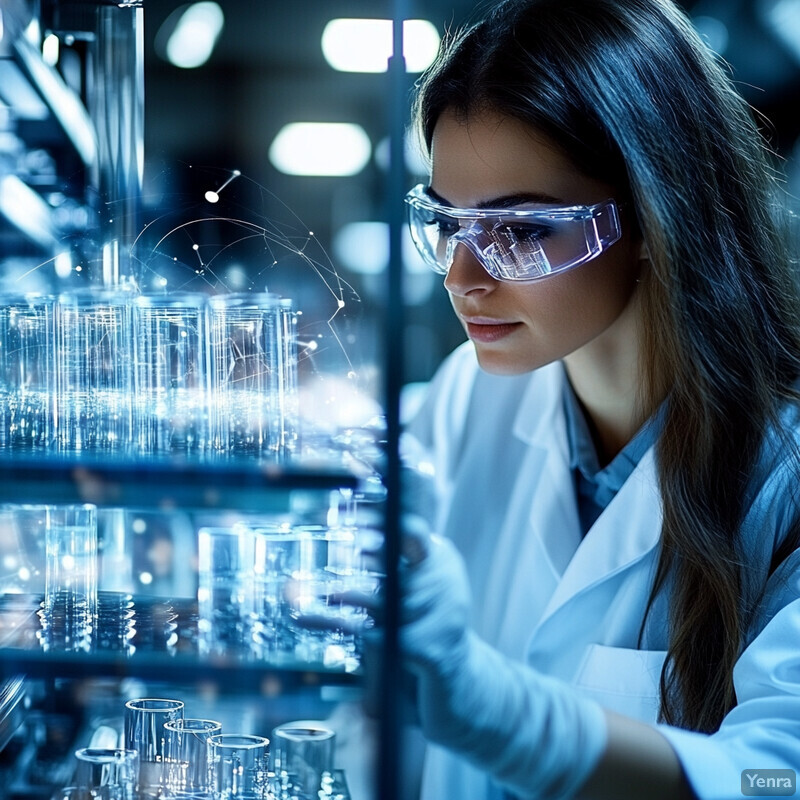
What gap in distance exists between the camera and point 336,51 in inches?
43.0

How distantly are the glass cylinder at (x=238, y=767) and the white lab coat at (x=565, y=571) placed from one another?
411 millimetres

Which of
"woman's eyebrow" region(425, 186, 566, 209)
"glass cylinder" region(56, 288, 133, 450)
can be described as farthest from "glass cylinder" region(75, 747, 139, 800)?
"woman's eyebrow" region(425, 186, 566, 209)

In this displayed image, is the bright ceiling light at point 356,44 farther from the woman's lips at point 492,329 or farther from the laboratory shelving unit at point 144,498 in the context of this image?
the woman's lips at point 492,329

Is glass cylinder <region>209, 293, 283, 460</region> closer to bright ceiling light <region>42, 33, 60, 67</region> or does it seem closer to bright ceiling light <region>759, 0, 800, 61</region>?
bright ceiling light <region>42, 33, 60, 67</region>

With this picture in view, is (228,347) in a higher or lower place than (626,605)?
higher

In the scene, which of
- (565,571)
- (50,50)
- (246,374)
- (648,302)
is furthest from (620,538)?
(50,50)

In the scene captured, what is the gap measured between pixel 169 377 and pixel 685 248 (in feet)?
2.17

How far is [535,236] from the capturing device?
3.46 ft

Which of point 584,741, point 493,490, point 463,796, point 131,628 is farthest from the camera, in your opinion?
Answer: point 493,490

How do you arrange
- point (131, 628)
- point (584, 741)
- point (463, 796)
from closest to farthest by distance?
point (584, 741) → point (131, 628) → point (463, 796)

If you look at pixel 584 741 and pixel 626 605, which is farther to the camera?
pixel 626 605

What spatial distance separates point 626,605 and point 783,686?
0.28 meters

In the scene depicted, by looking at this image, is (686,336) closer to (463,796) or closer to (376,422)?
(376,422)

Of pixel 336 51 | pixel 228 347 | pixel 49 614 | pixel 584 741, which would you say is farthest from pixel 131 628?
pixel 336 51
